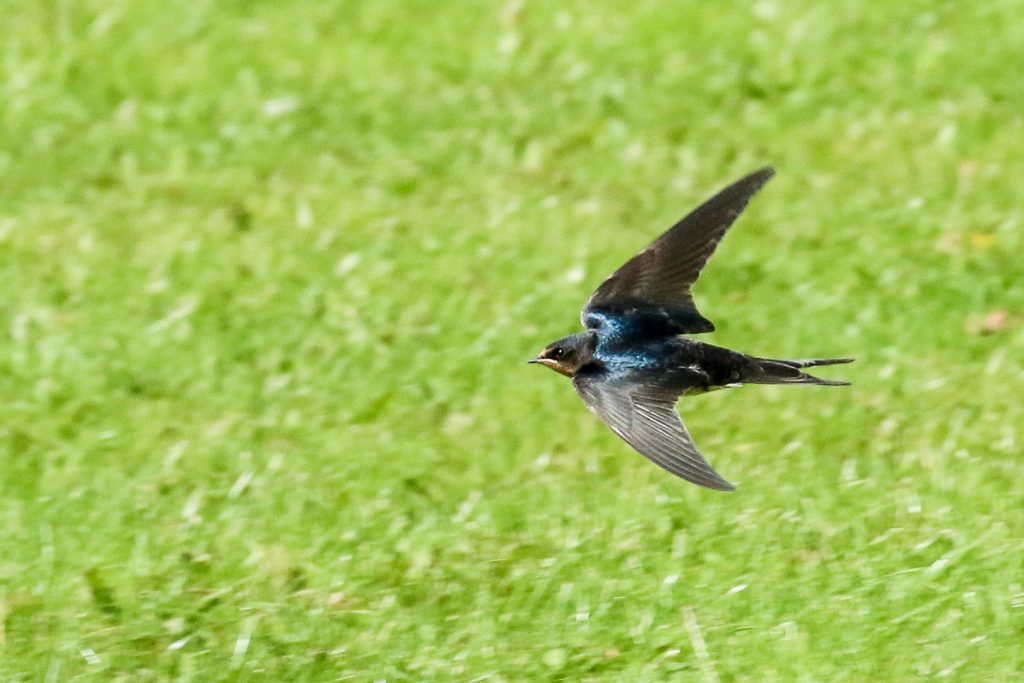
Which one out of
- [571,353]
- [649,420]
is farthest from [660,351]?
[649,420]

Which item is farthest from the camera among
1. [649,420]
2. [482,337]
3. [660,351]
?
[482,337]

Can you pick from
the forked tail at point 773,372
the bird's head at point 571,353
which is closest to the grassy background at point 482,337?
the forked tail at point 773,372

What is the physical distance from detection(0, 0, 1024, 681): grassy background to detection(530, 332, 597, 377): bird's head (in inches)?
29.4

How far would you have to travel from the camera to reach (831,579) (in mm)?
6355

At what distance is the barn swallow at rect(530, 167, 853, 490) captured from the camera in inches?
240

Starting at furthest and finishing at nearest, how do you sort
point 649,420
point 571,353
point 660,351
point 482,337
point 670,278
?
1. point 482,337
2. point 670,278
3. point 571,353
4. point 660,351
5. point 649,420

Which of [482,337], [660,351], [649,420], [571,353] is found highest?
[482,337]

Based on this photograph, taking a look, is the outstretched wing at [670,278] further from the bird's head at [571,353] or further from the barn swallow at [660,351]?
the bird's head at [571,353]

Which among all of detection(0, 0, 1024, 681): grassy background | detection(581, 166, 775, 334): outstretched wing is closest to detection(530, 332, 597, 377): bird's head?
detection(581, 166, 775, 334): outstretched wing

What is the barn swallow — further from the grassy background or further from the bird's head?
the grassy background

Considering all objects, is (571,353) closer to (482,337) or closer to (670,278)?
(670,278)

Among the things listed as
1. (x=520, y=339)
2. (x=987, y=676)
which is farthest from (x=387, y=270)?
(x=987, y=676)

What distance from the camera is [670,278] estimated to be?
6.87 m

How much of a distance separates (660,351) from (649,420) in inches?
21.0
